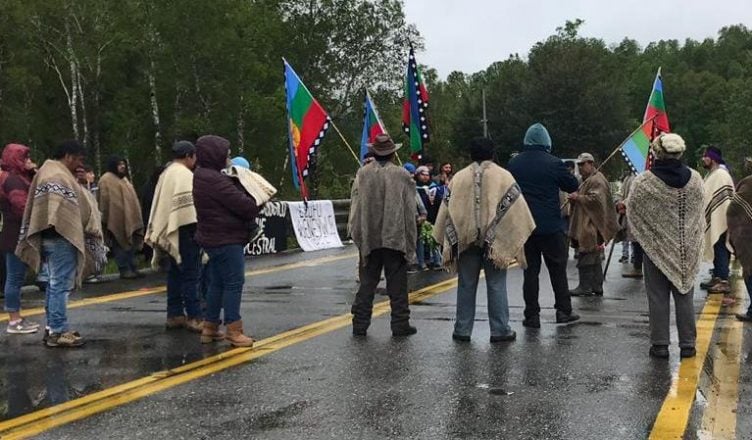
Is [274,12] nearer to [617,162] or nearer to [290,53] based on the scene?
[290,53]

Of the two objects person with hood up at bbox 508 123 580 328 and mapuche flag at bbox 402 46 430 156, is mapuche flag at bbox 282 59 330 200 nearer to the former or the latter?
mapuche flag at bbox 402 46 430 156

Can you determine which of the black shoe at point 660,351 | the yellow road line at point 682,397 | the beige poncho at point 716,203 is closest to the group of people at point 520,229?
the black shoe at point 660,351

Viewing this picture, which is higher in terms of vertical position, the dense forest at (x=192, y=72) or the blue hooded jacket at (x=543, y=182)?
the dense forest at (x=192, y=72)

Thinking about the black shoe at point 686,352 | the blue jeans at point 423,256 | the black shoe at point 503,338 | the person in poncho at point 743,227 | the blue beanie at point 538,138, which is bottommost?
the black shoe at point 686,352

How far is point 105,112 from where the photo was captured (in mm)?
44281

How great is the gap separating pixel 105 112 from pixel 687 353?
4086cm

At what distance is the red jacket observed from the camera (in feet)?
24.7

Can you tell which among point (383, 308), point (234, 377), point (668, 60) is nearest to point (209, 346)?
point (234, 377)

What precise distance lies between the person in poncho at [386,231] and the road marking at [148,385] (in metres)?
A: 0.68

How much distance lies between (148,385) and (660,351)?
→ 388 centimetres

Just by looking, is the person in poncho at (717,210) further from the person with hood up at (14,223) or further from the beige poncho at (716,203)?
the person with hood up at (14,223)

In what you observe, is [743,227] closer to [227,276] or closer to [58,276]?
[227,276]

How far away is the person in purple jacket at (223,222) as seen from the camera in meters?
7.54

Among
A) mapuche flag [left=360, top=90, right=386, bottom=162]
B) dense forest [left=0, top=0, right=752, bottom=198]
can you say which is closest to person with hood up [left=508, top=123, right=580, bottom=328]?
mapuche flag [left=360, top=90, right=386, bottom=162]
